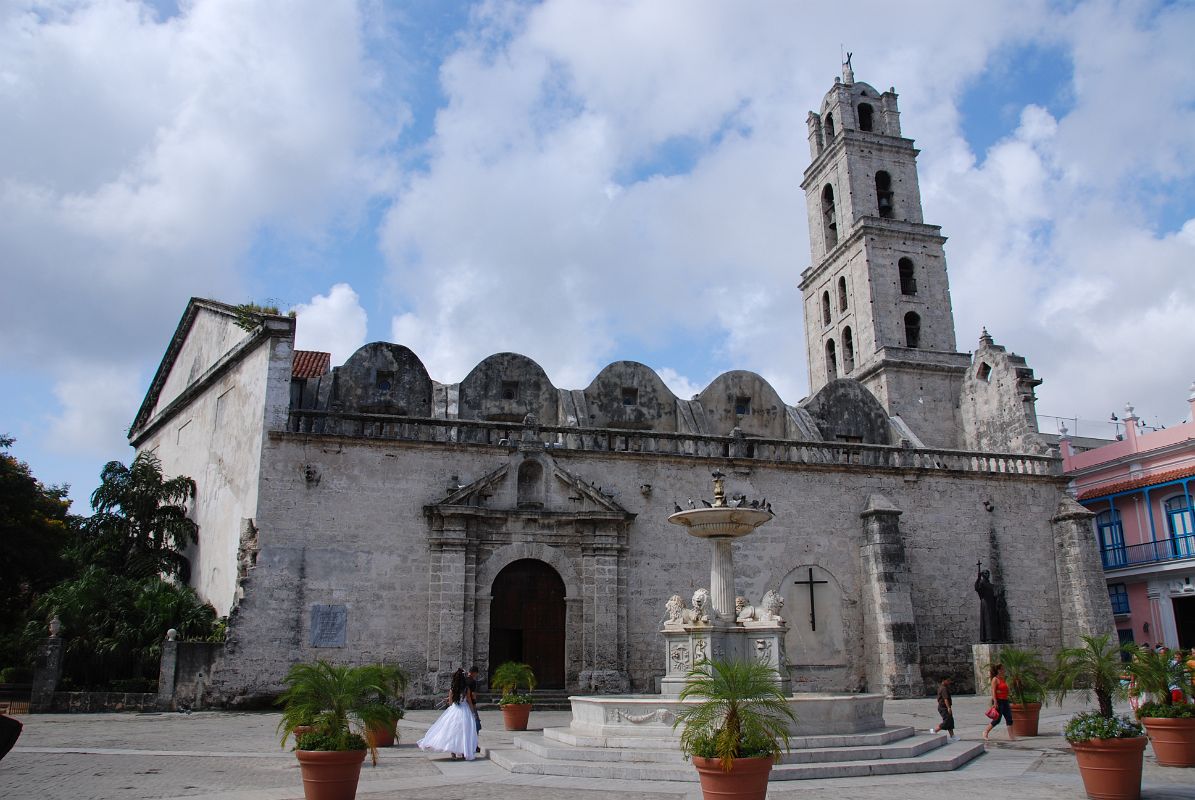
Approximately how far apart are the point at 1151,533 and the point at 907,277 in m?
11.9

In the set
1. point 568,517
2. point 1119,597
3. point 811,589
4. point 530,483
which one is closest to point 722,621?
point 568,517

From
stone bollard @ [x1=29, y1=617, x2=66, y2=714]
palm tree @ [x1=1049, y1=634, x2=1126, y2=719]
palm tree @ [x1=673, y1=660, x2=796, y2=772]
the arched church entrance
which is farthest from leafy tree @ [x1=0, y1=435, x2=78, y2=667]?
palm tree @ [x1=1049, y1=634, x2=1126, y2=719]

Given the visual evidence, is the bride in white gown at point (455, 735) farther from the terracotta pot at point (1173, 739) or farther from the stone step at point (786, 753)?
the terracotta pot at point (1173, 739)

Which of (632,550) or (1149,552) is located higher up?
(1149,552)

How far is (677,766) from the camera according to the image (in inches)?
404

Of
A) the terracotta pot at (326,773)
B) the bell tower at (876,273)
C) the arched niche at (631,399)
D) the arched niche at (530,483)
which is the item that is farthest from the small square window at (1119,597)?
the terracotta pot at (326,773)

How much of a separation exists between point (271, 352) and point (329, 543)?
177 inches

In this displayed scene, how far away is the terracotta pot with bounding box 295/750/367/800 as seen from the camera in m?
7.95

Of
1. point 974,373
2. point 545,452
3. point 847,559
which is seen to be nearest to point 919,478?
point 847,559

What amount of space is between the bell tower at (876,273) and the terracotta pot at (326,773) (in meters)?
25.6

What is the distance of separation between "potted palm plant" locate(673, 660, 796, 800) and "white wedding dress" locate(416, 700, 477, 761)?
5.27 m

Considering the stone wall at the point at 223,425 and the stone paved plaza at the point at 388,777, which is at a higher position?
the stone wall at the point at 223,425

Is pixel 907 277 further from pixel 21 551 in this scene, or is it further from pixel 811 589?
pixel 21 551

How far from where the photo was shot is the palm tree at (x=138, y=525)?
22.0 meters
